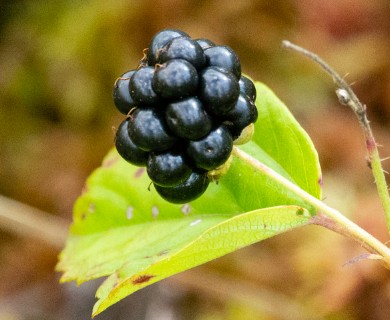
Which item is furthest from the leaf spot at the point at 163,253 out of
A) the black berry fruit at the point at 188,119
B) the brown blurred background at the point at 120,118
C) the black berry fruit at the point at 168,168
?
the brown blurred background at the point at 120,118

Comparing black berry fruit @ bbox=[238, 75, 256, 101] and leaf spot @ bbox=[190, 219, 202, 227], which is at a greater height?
black berry fruit @ bbox=[238, 75, 256, 101]

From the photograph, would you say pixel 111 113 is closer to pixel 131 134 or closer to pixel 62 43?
pixel 62 43

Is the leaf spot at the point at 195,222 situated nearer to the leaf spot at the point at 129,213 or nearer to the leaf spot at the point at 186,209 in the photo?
the leaf spot at the point at 186,209

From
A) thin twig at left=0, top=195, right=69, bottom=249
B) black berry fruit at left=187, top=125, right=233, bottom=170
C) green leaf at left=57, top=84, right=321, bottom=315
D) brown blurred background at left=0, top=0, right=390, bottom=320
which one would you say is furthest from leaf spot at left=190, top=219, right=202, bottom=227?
thin twig at left=0, top=195, right=69, bottom=249

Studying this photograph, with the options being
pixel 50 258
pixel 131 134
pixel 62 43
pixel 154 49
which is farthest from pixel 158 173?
pixel 62 43

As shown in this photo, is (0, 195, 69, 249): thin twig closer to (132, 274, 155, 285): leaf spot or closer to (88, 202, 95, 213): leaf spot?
(88, 202, 95, 213): leaf spot

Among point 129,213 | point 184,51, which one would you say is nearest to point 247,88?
point 184,51
